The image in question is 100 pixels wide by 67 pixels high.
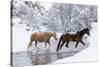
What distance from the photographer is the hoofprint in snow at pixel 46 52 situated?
6.32 feet

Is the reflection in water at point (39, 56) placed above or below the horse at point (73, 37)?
below

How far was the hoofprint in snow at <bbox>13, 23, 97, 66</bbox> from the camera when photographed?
1928 millimetres

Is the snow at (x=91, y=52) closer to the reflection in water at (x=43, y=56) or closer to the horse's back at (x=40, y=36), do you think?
the reflection in water at (x=43, y=56)

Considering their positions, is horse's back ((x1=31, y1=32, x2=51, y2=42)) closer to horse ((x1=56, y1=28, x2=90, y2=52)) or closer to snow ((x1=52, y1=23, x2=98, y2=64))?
horse ((x1=56, y1=28, x2=90, y2=52))

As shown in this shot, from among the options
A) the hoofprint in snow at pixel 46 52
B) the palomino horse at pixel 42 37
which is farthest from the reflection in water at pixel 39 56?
the palomino horse at pixel 42 37

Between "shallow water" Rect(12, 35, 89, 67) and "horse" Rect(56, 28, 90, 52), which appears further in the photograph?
"horse" Rect(56, 28, 90, 52)

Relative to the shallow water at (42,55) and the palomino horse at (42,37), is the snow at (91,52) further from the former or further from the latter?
the palomino horse at (42,37)

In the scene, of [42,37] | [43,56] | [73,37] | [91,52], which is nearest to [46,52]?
[43,56]

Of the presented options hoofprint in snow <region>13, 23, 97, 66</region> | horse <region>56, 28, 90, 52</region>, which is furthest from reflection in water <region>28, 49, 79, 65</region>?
horse <region>56, 28, 90, 52</region>

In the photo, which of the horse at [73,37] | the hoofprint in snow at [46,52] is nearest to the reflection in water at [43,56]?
the hoofprint in snow at [46,52]

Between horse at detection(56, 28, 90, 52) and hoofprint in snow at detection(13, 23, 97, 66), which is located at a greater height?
horse at detection(56, 28, 90, 52)

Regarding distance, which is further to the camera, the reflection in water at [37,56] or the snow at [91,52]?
the snow at [91,52]

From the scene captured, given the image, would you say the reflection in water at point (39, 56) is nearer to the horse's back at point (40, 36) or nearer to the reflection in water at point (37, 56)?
the reflection in water at point (37, 56)

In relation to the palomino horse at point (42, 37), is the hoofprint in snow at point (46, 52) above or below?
below
